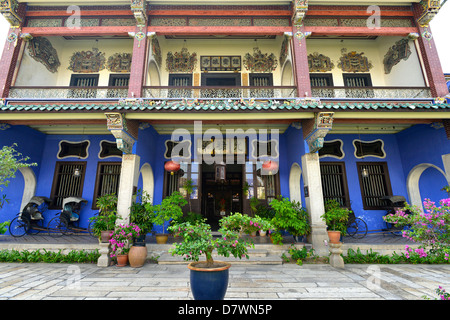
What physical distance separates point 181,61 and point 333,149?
7603mm

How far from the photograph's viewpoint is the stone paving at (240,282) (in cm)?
348

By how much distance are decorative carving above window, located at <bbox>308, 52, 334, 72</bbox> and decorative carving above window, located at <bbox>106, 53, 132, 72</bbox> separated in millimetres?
8001

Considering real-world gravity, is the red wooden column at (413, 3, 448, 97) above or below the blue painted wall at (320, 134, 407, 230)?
above

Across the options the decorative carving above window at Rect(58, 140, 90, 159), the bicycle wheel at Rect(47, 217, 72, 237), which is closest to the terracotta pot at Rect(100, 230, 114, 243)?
the bicycle wheel at Rect(47, 217, 72, 237)

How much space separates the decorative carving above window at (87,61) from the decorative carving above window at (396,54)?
40.3 ft

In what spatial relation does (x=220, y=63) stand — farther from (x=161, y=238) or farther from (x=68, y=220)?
(x=68, y=220)

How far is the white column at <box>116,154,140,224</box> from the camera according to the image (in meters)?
6.12

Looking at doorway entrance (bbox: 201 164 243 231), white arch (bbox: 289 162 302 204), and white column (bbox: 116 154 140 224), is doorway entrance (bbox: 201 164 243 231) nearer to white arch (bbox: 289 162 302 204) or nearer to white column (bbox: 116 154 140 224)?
white arch (bbox: 289 162 302 204)

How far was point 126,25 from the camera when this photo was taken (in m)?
7.82

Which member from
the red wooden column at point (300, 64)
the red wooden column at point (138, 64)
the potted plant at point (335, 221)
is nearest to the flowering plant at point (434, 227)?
the potted plant at point (335, 221)

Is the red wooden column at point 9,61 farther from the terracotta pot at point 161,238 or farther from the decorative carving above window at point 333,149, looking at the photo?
the decorative carving above window at point 333,149

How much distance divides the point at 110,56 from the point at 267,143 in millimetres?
7947
